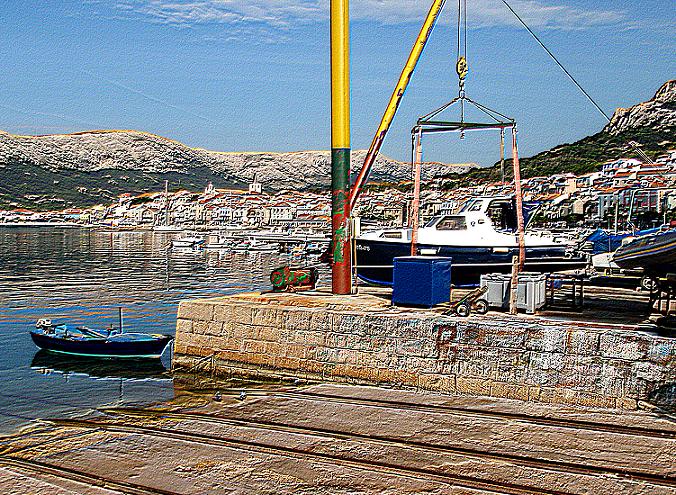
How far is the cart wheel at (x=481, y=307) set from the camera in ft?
40.4

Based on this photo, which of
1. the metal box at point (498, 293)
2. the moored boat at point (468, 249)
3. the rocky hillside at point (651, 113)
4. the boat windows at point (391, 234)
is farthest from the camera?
the rocky hillside at point (651, 113)

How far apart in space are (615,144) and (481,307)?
16647 centimetres

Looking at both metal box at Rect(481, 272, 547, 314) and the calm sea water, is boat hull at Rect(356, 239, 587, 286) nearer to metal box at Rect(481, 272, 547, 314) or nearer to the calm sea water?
the calm sea water

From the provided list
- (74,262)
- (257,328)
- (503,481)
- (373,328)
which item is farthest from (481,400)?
(74,262)

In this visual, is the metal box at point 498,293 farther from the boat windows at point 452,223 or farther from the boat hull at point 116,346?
the boat hull at point 116,346

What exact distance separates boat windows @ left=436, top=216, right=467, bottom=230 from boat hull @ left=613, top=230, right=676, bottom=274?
9.43 metres

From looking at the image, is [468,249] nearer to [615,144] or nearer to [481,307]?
[481,307]

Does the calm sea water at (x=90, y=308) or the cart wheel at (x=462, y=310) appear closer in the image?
the cart wheel at (x=462, y=310)

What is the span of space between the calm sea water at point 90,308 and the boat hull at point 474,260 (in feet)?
20.7

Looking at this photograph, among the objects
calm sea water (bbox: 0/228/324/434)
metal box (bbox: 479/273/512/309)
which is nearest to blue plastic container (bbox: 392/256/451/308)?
metal box (bbox: 479/273/512/309)

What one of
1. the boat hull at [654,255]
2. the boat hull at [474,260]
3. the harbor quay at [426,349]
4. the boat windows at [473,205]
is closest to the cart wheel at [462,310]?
the harbor quay at [426,349]

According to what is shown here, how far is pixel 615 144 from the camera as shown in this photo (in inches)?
6545

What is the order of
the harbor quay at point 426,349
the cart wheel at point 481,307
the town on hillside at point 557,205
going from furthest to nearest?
the town on hillside at point 557,205
the cart wheel at point 481,307
the harbor quay at point 426,349

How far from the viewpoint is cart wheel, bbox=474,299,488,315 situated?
12.3 metres
